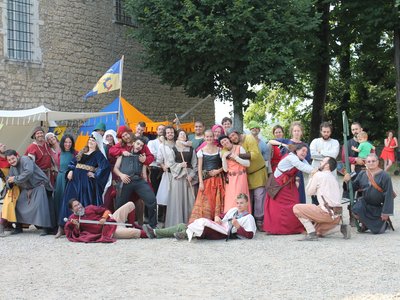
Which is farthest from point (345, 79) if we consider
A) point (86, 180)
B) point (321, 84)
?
point (86, 180)

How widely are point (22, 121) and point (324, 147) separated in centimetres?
716

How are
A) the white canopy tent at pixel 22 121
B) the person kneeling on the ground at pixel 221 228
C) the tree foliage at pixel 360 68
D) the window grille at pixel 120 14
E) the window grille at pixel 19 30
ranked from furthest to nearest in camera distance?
the window grille at pixel 120 14
the tree foliage at pixel 360 68
the window grille at pixel 19 30
the white canopy tent at pixel 22 121
the person kneeling on the ground at pixel 221 228

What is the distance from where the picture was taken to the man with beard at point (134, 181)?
30.3 ft

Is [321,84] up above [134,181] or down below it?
above

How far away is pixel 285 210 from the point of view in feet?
29.6

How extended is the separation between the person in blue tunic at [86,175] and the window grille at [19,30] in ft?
31.0

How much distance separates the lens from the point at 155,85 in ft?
76.9

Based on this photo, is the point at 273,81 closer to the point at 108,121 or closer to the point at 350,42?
the point at 108,121

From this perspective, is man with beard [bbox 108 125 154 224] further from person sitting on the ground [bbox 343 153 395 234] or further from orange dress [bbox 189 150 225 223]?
person sitting on the ground [bbox 343 153 395 234]

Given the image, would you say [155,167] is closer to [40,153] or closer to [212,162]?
[212,162]

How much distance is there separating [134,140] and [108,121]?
721cm

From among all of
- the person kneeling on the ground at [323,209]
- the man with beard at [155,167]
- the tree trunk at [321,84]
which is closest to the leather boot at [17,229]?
the man with beard at [155,167]

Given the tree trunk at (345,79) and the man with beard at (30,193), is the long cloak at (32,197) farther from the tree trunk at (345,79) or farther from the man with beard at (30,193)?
the tree trunk at (345,79)

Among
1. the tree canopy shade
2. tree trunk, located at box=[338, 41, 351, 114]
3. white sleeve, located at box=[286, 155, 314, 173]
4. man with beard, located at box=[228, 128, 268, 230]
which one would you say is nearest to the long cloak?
man with beard, located at box=[228, 128, 268, 230]
